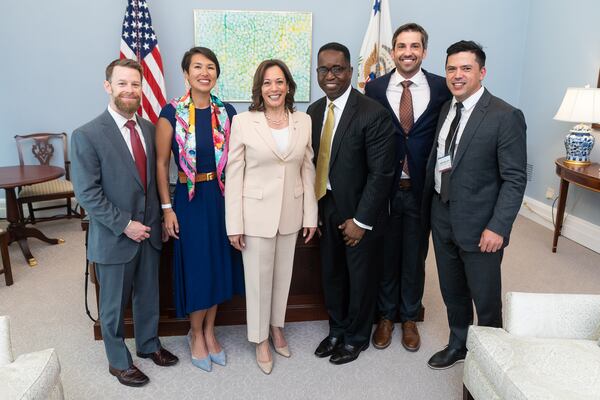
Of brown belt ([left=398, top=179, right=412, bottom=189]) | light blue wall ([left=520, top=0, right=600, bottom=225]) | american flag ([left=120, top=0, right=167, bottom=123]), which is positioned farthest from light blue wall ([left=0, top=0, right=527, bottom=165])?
brown belt ([left=398, top=179, right=412, bottom=189])

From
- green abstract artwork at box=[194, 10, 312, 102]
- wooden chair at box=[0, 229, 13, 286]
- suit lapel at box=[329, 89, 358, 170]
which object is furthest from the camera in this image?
green abstract artwork at box=[194, 10, 312, 102]

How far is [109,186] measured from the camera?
6.74ft

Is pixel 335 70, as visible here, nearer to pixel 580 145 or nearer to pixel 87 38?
pixel 580 145

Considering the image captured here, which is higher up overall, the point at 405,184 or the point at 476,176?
the point at 476,176

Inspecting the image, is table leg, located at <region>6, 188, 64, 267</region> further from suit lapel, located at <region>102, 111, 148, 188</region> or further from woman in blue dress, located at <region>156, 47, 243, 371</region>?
suit lapel, located at <region>102, 111, 148, 188</region>

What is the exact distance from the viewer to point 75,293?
330cm

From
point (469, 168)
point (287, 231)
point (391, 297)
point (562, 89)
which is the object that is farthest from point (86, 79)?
point (562, 89)

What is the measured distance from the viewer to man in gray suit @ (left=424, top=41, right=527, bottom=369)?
6.52ft

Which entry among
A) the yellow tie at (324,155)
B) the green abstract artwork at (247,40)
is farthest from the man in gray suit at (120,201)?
the green abstract artwork at (247,40)

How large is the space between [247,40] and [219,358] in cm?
340

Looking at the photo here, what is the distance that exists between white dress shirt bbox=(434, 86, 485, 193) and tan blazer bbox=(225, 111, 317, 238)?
2.09 feet

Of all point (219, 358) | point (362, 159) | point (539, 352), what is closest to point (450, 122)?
point (362, 159)

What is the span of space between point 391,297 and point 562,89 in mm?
3289

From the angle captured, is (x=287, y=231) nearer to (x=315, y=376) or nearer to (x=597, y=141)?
(x=315, y=376)
